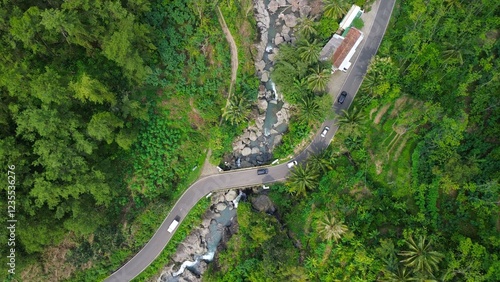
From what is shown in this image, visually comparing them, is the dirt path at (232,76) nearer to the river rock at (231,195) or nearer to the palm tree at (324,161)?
the river rock at (231,195)

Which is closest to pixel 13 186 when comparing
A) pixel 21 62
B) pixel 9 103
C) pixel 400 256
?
pixel 9 103

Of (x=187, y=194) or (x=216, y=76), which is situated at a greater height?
(x=216, y=76)

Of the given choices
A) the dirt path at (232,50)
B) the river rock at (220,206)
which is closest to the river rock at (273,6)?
the dirt path at (232,50)

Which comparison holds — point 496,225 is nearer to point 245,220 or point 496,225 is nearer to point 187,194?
point 245,220

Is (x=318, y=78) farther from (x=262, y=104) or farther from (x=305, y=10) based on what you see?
(x=305, y=10)

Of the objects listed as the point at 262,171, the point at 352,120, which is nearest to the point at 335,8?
the point at 352,120
